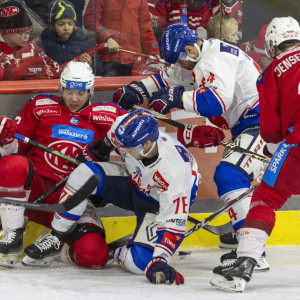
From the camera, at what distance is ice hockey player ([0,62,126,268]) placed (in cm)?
373

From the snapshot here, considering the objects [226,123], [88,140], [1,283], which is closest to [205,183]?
[226,123]

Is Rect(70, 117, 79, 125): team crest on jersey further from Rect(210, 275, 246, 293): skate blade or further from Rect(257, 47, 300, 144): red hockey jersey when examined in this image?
Rect(210, 275, 246, 293): skate blade

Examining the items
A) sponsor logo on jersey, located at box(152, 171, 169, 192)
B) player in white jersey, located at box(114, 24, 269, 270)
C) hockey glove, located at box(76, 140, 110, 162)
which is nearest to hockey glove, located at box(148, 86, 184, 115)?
player in white jersey, located at box(114, 24, 269, 270)

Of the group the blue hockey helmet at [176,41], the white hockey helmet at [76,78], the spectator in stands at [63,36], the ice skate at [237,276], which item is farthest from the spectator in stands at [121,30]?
the ice skate at [237,276]

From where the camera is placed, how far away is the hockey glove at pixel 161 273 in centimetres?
322

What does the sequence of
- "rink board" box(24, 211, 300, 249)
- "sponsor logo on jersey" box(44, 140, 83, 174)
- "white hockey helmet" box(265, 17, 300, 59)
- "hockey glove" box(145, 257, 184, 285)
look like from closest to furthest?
1. "hockey glove" box(145, 257, 184, 285)
2. "white hockey helmet" box(265, 17, 300, 59)
3. "sponsor logo on jersey" box(44, 140, 83, 174)
4. "rink board" box(24, 211, 300, 249)

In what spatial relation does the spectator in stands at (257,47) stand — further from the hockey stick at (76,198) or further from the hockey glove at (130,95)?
the hockey stick at (76,198)

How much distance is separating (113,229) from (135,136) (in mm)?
1110

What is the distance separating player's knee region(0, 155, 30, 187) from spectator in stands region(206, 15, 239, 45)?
1715 mm

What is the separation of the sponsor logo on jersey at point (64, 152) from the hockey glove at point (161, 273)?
92 cm

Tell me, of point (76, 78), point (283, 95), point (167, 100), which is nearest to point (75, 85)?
point (76, 78)

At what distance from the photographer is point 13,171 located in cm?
370

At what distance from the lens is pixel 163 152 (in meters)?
3.56

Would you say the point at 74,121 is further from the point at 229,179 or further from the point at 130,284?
the point at 130,284
